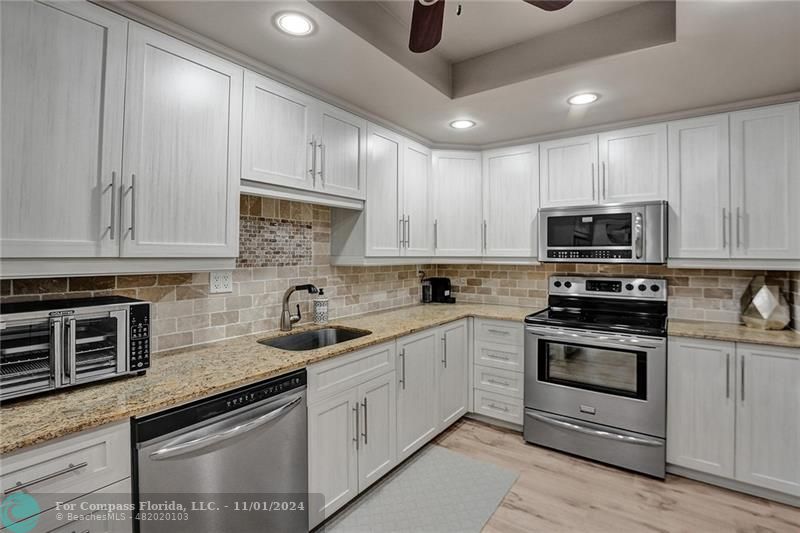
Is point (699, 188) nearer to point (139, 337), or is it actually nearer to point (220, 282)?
point (220, 282)

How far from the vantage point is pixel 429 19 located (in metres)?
1.35

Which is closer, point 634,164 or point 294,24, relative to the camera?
point 294,24

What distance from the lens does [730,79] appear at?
2148mm

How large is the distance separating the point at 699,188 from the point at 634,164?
0.43m

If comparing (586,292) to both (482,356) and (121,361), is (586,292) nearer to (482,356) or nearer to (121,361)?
(482,356)

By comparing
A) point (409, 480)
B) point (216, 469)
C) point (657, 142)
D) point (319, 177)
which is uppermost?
point (657, 142)

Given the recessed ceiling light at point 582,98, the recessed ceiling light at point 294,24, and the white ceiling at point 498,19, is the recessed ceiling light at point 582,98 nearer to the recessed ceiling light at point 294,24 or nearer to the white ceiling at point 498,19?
the white ceiling at point 498,19

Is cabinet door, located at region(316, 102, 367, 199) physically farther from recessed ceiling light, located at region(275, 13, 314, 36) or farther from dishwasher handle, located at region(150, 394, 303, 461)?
dishwasher handle, located at region(150, 394, 303, 461)

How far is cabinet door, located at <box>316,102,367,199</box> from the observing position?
2311mm

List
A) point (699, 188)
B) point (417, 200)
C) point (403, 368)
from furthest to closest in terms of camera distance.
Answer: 1. point (417, 200)
2. point (699, 188)
3. point (403, 368)

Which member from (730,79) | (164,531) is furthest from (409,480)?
(730,79)

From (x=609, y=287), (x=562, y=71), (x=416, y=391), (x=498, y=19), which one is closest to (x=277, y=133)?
(x=498, y=19)

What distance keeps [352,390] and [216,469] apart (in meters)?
0.76

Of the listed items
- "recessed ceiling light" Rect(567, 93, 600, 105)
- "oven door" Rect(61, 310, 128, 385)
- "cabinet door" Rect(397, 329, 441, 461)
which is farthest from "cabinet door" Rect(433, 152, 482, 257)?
"oven door" Rect(61, 310, 128, 385)
